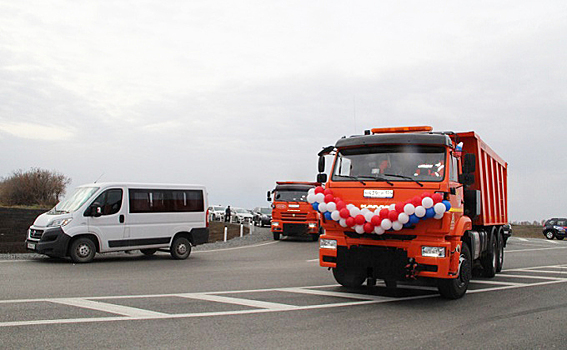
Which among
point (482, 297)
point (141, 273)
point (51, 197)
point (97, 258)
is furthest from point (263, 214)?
point (482, 297)

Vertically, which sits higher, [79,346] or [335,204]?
[335,204]

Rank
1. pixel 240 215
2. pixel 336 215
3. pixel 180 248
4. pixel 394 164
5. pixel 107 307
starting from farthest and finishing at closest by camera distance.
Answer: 1. pixel 240 215
2. pixel 180 248
3. pixel 394 164
4. pixel 336 215
5. pixel 107 307

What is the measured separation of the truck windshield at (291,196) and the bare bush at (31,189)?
31805 millimetres

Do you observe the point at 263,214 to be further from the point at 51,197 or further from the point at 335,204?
the point at 335,204

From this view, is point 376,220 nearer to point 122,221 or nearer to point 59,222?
point 122,221

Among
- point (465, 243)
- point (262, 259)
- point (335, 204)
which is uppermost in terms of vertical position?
point (335, 204)

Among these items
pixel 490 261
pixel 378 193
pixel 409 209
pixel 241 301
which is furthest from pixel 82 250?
pixel 490 261

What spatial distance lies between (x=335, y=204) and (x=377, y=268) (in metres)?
1.23

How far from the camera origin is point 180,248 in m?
16.3

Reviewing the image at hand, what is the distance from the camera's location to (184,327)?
651 centimetres

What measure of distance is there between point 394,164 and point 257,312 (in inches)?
132

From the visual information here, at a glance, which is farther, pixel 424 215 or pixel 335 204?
pixel 335 204

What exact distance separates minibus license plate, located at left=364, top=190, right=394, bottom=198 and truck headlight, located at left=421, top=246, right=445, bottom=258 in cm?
97

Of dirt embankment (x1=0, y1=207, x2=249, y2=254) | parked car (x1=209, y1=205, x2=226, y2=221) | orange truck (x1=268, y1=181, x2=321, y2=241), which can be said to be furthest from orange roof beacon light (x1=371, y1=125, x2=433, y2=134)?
parked car (x1=209, y1=205, x2=226, y2=221)
